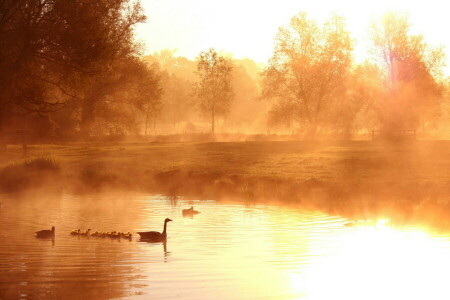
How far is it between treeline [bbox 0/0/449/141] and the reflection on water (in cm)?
749

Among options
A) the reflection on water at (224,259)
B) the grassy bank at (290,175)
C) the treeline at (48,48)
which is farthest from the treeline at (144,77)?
the reflection on water at (224,259)

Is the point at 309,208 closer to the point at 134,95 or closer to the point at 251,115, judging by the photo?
the point at 134,95

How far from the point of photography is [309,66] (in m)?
87.6

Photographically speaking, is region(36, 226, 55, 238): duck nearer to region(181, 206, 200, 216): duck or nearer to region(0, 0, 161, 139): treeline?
region(181, 206, 200, 216): duck

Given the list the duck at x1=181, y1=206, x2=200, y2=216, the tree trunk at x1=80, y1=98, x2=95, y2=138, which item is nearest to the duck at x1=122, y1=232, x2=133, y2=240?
the duck at x1=181, y1=206, x2=200, y2=216

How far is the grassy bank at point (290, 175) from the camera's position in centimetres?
3278

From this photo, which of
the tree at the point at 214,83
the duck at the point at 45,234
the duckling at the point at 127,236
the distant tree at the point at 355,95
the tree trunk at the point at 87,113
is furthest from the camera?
the tree at the point at 214,83

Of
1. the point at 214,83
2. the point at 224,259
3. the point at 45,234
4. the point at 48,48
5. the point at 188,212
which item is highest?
the point at 214,83

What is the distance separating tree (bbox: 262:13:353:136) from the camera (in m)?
87.5

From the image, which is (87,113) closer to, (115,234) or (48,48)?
(48,48)

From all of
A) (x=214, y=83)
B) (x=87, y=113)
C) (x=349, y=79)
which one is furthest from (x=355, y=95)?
(x=87, y=113)

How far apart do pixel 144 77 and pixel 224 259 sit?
1838 inches

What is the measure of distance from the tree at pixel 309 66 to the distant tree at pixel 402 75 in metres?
5.70

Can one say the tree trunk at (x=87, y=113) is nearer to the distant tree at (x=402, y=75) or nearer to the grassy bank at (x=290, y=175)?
the grassy bank at (x=290, y=175)
